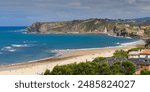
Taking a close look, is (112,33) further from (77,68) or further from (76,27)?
(77,68)

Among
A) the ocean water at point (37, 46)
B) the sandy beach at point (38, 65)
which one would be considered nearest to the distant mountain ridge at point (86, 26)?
the ocean water at point (37, 46)

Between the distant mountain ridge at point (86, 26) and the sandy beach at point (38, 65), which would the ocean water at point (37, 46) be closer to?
the sandy beach at point (38, 65)

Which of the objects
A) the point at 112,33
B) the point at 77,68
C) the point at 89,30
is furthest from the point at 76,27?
the point at 77,68

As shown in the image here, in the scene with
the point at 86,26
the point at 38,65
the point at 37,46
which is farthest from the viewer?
the point at 86,26

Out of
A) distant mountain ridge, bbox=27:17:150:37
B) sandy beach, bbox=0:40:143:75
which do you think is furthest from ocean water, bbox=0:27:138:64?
distant mountain ridge, bbox=27:17:150:37

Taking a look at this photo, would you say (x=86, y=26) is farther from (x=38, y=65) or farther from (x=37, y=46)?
(x=38, y=65)

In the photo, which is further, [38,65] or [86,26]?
[86,26]

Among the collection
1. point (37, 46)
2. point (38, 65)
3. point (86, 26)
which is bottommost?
point (37, 46)

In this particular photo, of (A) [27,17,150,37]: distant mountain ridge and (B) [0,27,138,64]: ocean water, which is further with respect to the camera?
(A) [27,17,150,37]: distant mountain ridge

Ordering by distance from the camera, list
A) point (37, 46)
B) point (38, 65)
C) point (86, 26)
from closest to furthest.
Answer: point (38, 65) < point (37, 46) < point (86, 26)

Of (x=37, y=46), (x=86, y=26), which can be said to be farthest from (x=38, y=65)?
(x=86, y=26)

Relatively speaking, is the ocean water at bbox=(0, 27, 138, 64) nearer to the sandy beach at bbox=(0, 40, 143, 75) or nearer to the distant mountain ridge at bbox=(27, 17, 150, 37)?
the sandy beach at bbox=(0, 40, 143, 75)
